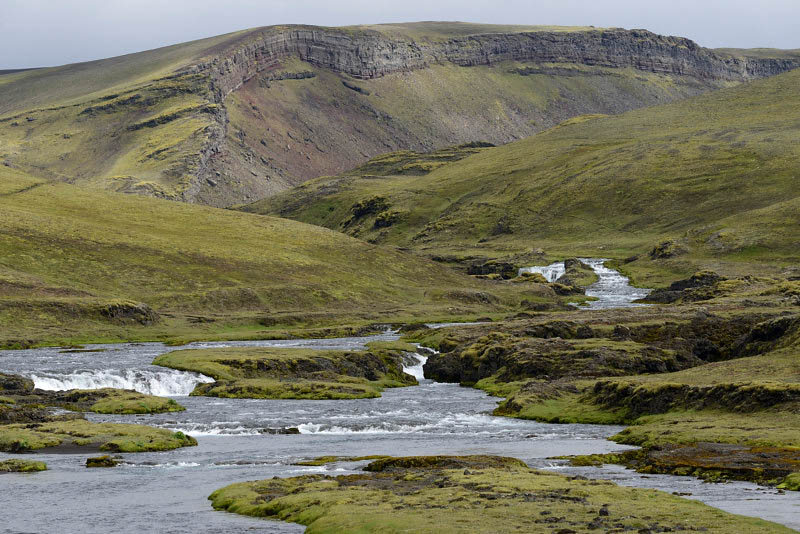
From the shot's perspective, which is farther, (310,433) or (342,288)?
(342,288)

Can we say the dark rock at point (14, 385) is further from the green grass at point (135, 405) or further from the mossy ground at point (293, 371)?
the mossy ground at point (293, 371)

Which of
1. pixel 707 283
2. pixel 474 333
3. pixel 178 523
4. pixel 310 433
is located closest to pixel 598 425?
pixel 310 433

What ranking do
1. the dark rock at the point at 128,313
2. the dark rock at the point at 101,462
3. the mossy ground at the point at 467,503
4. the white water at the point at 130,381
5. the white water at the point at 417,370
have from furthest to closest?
the dark rock at the point at 128,313 < the white water at the point at 417,370 < the white water at the point at 130,381 < the dark rock at the point at 101,462 < the mossy ground at the point at 467,503

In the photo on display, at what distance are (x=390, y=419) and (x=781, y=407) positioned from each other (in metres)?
22.9

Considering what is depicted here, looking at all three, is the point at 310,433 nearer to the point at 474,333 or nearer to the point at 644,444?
the point at 644,444

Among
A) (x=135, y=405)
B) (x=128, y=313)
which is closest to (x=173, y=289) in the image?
(x=128, y=313)

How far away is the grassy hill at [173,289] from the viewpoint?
137 metres

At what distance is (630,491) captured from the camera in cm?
3716

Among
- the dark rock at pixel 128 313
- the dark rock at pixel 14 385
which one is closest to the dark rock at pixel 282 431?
the dark rock at pixel 14 385

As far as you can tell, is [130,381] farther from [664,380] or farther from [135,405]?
[664,380]

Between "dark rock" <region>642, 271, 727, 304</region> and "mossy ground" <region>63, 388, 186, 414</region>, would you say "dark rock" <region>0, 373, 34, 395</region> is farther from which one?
"dark rock" <region>642, 271, 727, 304</region>

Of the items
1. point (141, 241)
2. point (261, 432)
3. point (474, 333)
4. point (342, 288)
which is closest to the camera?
point (261, 432)

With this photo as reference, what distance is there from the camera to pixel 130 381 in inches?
3369

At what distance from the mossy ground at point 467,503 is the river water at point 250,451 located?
1573 mm
